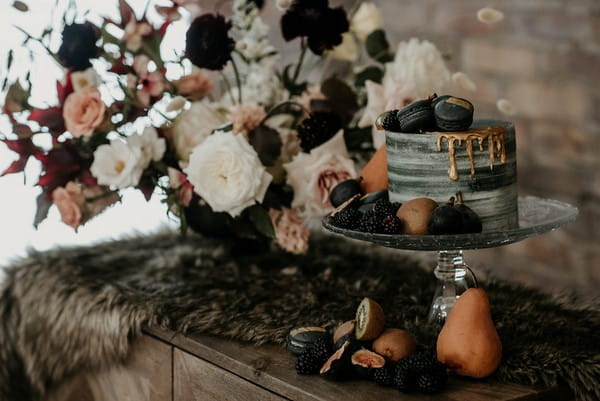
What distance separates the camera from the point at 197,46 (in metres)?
1.46

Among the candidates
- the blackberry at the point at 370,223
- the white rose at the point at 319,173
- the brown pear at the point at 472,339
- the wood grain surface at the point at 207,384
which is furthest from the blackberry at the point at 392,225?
the white rose at the point at 319,173

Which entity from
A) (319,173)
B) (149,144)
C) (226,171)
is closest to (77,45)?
(149,144)

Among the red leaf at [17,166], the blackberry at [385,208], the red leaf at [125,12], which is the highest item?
the red leaf at [125,12]

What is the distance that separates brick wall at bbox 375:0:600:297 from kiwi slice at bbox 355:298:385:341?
2.47ft

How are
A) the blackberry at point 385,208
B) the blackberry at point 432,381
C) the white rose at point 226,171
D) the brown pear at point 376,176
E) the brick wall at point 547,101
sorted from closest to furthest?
1. the blackberry at point 432,381
2. the blackberry at point 385,208
3. the brown pear at point 376,176
4. the white rose at point 226,171
5. the brick wall at point 547,101

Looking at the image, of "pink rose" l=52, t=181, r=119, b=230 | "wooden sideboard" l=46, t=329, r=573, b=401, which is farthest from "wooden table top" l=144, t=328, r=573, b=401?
"pink rose" l=52, t=181, r=119, b=230

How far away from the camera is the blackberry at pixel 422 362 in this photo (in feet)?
3.30

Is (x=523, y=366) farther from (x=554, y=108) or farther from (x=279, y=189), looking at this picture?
(x=554, y=108)

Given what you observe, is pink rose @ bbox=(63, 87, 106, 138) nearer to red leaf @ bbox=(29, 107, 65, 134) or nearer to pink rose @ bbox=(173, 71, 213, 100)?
red leaf @ bbox=(29, 107, 65, 134)

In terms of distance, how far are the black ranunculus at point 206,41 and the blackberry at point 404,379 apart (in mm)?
664

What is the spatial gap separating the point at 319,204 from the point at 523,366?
502 mm

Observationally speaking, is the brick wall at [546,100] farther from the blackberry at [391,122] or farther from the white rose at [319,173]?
the blackberry at [391,122]

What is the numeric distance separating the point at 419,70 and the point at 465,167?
0.47 m

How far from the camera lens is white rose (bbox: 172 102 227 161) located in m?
1.52
